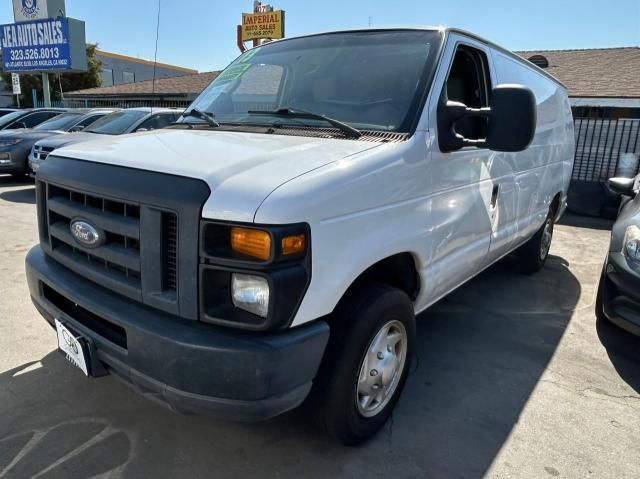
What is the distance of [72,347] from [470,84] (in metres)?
2.97

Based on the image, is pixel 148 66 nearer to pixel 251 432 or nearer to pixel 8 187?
pixel 8 187

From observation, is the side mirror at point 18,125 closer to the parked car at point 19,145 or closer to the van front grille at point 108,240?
the parked car at point 19,145

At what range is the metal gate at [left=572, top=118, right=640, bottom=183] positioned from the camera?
10898mm

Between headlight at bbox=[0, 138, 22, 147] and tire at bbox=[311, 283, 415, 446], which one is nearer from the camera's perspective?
tire at bbox=[311, 283, 415, 446]

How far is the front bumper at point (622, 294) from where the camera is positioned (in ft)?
11.6

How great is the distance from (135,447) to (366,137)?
198 cm

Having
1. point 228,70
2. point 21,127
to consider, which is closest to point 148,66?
point 21,127

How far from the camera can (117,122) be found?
373 inches

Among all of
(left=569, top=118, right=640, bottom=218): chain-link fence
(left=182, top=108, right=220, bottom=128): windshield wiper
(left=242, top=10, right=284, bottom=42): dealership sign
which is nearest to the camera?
(left=182, top=108, right=220, bottom=128): windshield wiper

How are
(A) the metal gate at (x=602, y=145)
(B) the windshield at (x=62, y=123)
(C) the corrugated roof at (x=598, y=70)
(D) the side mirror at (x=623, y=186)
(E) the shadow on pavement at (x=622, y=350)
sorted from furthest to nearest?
(C) the corrugated roof at (x=598, y=70) < (B) the windshield at (x=62, y=123) < (A) the metal gate at (x=602, y=145) < (D) the side mirror at (x=623, y=186) < (E) the shadow on pavement at (x=622, y=350)

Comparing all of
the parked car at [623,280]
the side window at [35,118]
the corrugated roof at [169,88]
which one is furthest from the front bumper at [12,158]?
the parked car at [623,280]

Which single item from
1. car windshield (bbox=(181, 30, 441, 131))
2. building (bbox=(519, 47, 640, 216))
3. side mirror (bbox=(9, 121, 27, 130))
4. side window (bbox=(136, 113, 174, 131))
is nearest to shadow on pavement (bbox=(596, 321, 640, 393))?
car windshield (bbox=(181, 30, 441, 131))

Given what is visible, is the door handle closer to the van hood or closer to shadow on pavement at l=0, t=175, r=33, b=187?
the van hood

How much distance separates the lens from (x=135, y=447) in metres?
2.51
